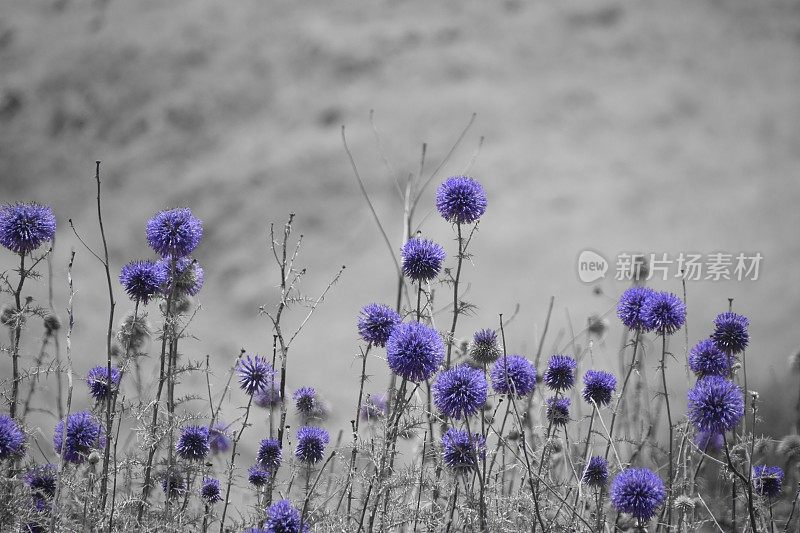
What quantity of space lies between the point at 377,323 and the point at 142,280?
0.97 metres

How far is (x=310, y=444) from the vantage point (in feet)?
10.7

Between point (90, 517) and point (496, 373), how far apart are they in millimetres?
1678

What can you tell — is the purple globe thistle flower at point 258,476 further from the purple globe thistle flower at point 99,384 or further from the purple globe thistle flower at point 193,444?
the purple globe thistle flower at point 99,384

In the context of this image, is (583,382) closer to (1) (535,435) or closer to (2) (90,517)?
(1) (535,435)

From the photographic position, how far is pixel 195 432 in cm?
325

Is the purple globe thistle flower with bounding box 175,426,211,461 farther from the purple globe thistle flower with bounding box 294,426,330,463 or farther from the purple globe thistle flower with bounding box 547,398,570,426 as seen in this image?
the purple globe thistle flower with bounding box 547,398,570,426

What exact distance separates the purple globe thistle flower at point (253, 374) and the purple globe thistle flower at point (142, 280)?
0.54 meters

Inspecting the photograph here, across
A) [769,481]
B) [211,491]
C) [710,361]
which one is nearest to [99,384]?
[211,491]

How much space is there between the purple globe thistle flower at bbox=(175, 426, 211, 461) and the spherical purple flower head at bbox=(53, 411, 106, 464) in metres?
0.37

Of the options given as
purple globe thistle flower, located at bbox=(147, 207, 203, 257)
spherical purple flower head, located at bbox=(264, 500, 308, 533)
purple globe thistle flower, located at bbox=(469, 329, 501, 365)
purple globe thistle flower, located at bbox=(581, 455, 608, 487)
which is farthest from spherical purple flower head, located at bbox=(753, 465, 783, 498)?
purple globe thistle flower, located at bbox=(147, 207, 203, 257)

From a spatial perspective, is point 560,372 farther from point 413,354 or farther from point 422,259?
point 413,354

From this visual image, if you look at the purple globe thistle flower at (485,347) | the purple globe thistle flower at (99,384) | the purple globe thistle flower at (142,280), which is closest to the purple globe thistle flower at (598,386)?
the purple globe thistle flower at (485,347)

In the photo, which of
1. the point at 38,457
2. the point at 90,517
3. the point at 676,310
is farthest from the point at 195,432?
the point at 676,310

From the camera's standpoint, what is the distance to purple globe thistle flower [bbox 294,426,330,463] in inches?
129
